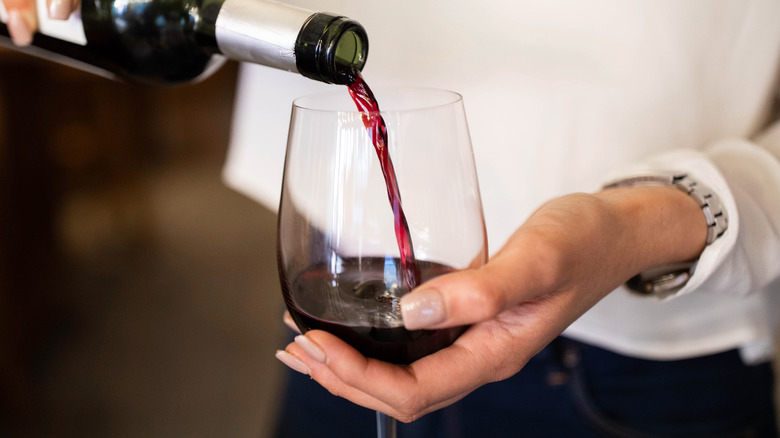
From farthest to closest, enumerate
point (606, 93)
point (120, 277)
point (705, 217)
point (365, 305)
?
Result: 1. point (120, 277)
2. point (606, 93)
3. point (705, 217)
4. point (365, 305)

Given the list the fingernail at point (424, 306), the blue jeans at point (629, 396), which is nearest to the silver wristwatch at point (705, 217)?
the blue jeans at point (629, 396)

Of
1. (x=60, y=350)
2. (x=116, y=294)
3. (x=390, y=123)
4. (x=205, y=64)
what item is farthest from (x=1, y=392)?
(x=390, y=123)

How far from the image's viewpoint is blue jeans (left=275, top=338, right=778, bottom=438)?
82 cm

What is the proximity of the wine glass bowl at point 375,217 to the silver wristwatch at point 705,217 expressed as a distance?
0.21 metres

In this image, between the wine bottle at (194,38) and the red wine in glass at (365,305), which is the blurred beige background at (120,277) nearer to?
the wine bottle at (194,38)

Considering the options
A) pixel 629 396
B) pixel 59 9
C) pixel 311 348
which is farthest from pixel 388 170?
pixel 629 396

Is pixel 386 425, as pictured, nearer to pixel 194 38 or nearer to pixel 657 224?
pixel 657 224

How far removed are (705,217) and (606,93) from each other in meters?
0.21

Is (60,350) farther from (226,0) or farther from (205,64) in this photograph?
(226,0)

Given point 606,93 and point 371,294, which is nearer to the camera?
point 371,294

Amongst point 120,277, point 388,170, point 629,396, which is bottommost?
point 120,277

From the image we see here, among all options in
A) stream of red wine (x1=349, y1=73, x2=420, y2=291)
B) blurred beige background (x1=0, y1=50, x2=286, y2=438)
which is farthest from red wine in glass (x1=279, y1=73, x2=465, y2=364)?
blurred beige background (x1=0, y1=50, x2=286, y2=438)

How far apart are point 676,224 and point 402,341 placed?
0.94ft

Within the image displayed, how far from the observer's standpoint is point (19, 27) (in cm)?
62
